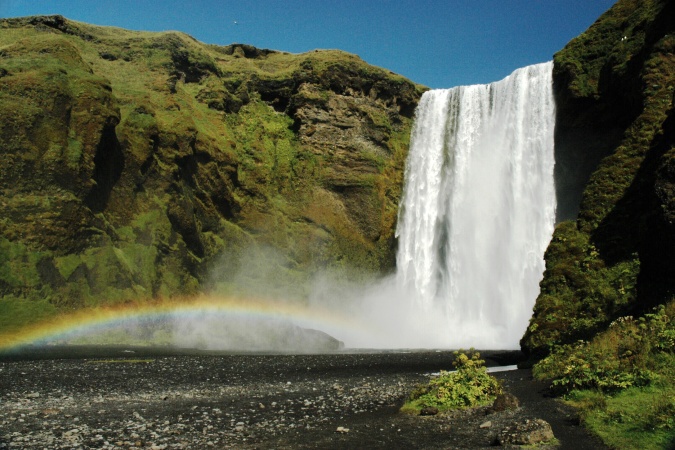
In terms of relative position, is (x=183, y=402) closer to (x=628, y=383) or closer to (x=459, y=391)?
(x=459, y=391)

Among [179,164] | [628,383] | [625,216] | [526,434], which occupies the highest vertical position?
[179,164]

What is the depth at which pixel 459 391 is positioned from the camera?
564 inches

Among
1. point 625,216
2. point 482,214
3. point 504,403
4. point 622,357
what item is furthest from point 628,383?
point 482,214

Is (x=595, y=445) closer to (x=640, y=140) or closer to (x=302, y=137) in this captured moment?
(x=640, y=140)

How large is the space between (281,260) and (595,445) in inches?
1749

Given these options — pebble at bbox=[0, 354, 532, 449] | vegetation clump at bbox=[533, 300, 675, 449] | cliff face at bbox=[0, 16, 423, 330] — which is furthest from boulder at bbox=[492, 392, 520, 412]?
cliff face at bbox=[0, 16, 423, 330]

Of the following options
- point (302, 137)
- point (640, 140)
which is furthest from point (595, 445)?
point (302, 137)

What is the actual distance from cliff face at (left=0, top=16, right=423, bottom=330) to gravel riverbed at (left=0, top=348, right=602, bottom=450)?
53.8ft

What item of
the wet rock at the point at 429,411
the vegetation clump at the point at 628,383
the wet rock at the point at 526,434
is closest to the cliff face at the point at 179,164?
the wet rock at the point at 429,411

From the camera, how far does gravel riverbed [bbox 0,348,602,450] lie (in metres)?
11.4

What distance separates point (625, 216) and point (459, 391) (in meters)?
14.4

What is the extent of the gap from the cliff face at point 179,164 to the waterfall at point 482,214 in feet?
16.3

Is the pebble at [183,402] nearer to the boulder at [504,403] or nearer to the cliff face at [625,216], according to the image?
the boulder at [504,403]

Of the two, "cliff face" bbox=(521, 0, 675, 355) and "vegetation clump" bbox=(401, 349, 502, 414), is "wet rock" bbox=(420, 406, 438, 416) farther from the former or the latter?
"cliff face" bbox=(521, 0, 675, 355)
